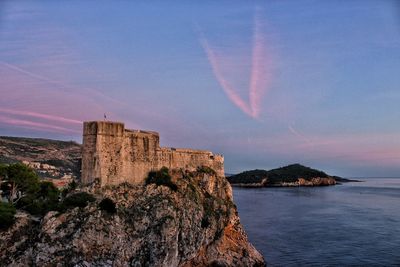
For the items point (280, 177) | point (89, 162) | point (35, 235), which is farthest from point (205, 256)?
point (280, 177)

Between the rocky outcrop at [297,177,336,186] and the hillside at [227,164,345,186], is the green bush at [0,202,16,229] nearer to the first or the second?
the hillside at [227,164,345,186]

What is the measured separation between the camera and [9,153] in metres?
38.4

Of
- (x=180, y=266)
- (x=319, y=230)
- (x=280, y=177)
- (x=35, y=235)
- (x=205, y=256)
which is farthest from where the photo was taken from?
(x=280, y=177)

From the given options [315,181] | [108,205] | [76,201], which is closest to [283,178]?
[315,181]

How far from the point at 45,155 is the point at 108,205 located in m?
19.9

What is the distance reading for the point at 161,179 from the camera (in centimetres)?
2480

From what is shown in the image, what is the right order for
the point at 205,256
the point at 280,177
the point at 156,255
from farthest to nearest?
the point at 280,177 → the point at 205,256 → the point at 156,255

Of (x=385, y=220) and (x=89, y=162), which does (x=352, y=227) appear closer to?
(x=385, y=220)

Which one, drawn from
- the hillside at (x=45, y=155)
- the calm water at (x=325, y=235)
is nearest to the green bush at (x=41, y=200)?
the hillside at (x=45, y=155)

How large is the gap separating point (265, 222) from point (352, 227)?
417 inches

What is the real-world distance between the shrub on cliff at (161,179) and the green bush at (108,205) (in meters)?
4.48

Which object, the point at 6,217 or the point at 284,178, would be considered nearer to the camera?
the point at 6,217

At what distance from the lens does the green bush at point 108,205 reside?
19750 millimetres

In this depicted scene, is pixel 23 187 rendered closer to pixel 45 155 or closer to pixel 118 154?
pixel 118 154
